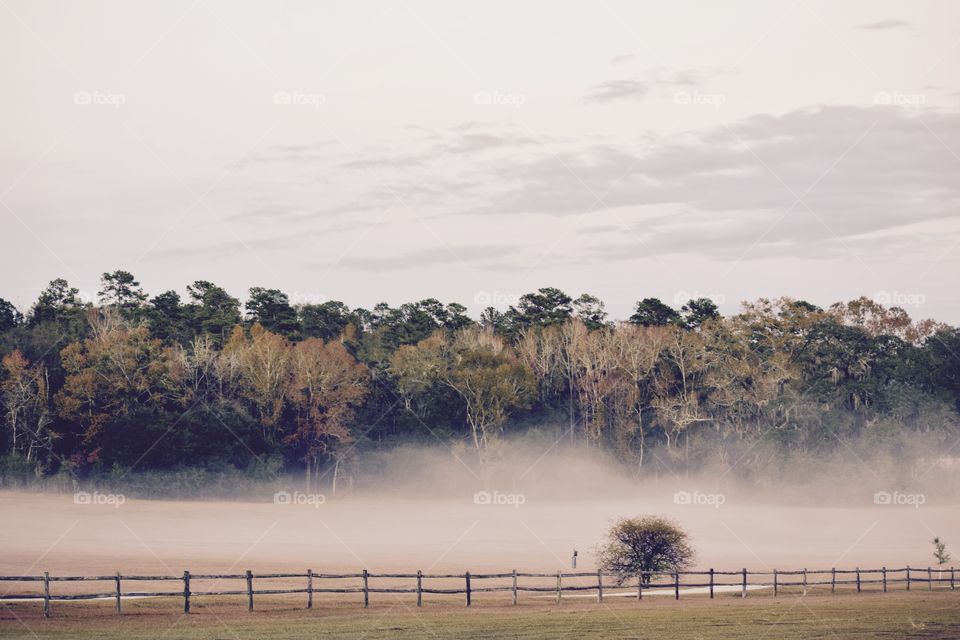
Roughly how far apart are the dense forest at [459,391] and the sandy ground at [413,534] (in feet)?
26.4

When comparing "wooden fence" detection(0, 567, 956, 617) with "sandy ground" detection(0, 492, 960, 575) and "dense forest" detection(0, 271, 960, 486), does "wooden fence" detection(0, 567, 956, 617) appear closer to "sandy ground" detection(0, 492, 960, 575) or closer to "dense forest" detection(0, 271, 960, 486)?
"sandy ground" detection(0, 492, 960, 575)

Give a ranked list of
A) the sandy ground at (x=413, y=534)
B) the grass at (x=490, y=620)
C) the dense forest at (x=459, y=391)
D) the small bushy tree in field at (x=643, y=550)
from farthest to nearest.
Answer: the dense forest at (x=459, y=391) < the sandy ground at (x=413, y=534) < the small bushy tree in field at (x=643, y=550) < the grass at (x=490, y=620)

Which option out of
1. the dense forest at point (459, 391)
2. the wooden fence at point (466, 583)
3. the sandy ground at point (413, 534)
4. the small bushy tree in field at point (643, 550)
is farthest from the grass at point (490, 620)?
the dense forest at point (459, 391)

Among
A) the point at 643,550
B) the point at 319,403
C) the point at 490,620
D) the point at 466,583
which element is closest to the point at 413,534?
the point at 319,403

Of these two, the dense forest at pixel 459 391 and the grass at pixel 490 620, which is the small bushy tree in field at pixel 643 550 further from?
the dense forest at pixel 459 391

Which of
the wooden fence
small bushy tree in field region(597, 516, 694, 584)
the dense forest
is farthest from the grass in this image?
the dense forest

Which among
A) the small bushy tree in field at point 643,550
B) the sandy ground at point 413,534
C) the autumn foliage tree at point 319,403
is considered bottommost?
the sandy ground at point 413,534

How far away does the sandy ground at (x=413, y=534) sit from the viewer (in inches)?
2398

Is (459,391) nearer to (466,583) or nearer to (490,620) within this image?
(466,583)

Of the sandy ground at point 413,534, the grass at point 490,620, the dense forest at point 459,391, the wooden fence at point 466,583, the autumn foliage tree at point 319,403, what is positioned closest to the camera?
the grass at point 490,620

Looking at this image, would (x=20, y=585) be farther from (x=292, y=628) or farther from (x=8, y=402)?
(x=8, y=402)

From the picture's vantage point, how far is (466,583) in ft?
144

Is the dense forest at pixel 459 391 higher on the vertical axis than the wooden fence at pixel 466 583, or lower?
higher

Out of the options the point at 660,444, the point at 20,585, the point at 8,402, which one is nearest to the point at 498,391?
the point at 660,444
